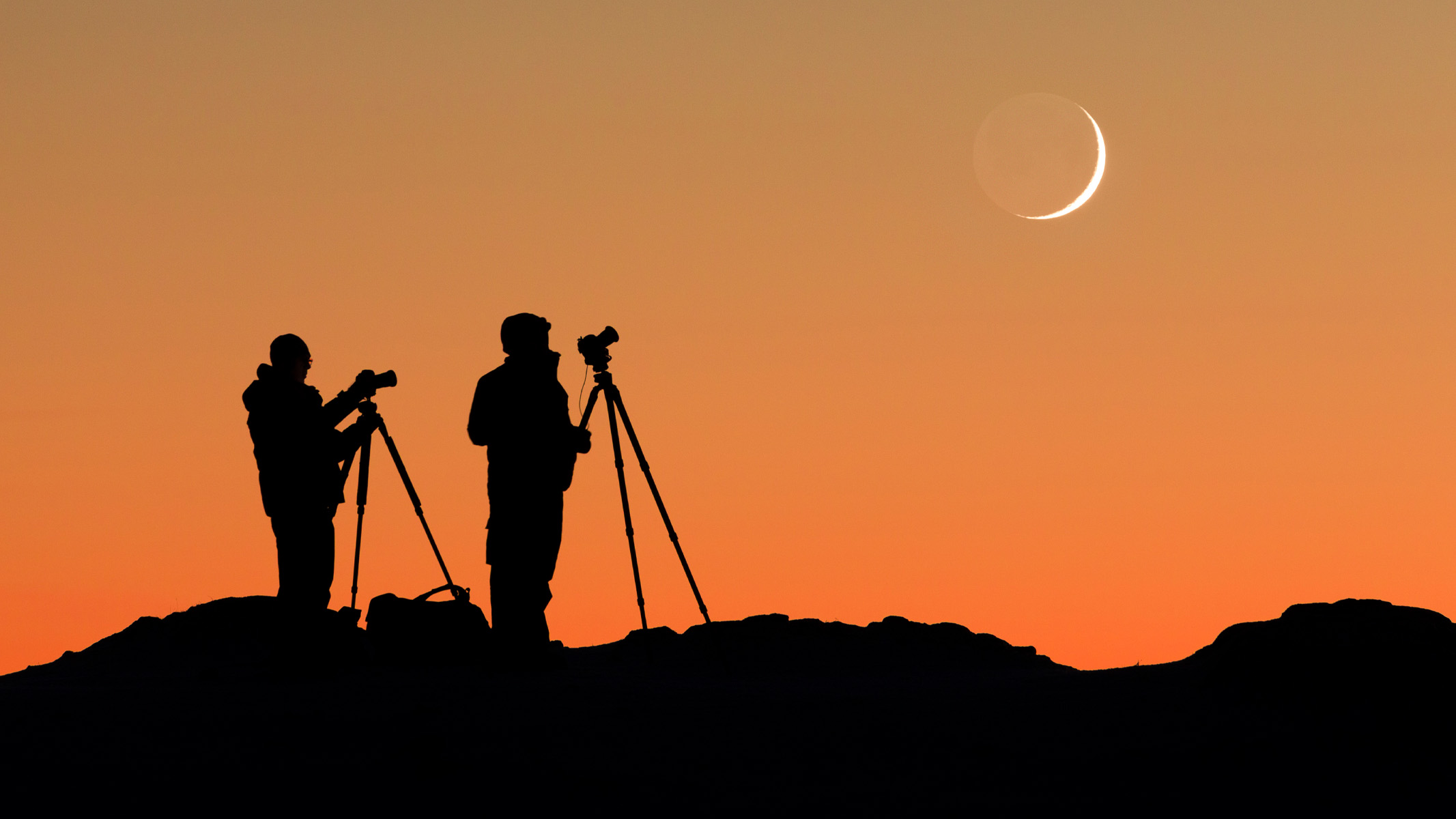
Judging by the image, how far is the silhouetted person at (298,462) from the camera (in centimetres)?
1191

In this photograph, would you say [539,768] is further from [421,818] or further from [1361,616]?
[1361,616]

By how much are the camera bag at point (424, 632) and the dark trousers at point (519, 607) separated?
1.56 feet

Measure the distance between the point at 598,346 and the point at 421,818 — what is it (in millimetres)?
5884

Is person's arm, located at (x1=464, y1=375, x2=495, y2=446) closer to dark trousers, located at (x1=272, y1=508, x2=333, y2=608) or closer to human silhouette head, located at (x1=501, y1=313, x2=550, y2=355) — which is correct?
human silhouette head, located at (x1=501, y1=313, x2=550, y2=355)

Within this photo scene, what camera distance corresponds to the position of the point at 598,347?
13.2 m

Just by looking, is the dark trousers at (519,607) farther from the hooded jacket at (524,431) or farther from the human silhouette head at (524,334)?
the human silhouette head at (524,334)

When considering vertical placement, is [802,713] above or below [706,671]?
below

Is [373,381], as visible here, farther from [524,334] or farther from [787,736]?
[787,736]

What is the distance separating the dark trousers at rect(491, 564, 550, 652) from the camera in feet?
40.8

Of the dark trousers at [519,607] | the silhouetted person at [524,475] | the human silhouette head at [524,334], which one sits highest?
the human silhouette head at [524,334]

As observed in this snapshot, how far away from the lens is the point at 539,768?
8.68 meters

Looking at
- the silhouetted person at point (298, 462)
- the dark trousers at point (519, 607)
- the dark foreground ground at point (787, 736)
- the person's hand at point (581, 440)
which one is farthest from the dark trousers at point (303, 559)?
the person's hand at point (581, 440)

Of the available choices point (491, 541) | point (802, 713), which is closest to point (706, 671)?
point (491, 541)

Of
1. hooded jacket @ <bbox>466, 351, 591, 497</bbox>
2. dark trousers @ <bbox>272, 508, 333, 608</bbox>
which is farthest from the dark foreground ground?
hooded jacket @ <bbox>466, 351, 591, 497</bbox>
